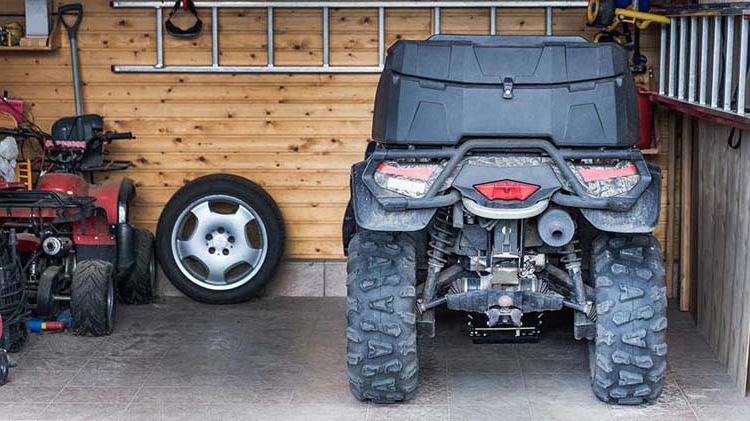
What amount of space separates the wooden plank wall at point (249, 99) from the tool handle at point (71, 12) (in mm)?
77

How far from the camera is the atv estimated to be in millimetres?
6004

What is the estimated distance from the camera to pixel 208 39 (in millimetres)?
8898

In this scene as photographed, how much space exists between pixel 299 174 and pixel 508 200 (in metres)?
3.30

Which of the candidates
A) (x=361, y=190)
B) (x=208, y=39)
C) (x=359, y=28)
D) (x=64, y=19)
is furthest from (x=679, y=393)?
(x=64, y=19)

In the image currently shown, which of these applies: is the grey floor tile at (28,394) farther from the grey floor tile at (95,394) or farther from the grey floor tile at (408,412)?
the grey floor tile at (408,412)

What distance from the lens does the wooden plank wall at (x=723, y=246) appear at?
264 inches

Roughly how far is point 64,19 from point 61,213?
1.83 m

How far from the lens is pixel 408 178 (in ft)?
19.9

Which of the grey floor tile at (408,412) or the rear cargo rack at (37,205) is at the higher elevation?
the rear cargo rack at (37,205)

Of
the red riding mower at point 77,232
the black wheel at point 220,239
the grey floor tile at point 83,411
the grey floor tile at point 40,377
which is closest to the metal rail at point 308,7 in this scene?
the red riding mower at point 77,232

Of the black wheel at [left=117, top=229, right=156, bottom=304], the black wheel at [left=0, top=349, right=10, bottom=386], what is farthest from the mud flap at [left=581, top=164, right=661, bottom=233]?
the black wheel at [left=117, top=229, right=156, bottom=304]

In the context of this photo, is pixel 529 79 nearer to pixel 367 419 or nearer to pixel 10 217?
pixel 367 419

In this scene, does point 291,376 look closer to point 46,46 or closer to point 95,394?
point 95,394

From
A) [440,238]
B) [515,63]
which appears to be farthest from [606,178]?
[440,238]
